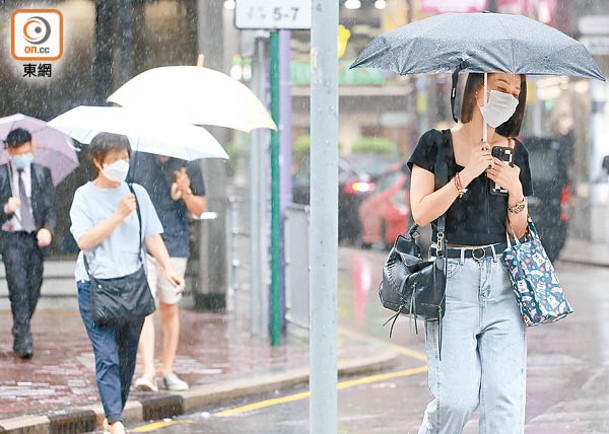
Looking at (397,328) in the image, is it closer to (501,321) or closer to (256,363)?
(256,363)

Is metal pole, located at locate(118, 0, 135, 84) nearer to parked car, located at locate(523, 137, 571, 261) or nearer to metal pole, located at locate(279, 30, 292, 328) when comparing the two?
metal pole, located at locate(279, 30, 292, 328)

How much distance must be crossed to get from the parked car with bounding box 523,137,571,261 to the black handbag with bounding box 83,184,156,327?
11.2m

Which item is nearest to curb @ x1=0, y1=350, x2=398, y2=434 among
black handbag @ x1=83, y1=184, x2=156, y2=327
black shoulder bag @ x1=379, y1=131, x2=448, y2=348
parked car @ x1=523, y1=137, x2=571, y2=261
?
black handbag @ x1=83, y1=184, x2=156, y2=327

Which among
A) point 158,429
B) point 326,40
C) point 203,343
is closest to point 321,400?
point 326,40

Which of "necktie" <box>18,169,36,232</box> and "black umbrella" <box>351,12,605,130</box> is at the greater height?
"black umbrella" <box>351,12,605,130</box>

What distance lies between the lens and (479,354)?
5312 mm

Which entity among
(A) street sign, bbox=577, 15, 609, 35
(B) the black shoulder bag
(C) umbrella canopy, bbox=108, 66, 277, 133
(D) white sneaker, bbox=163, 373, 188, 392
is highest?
(A) street sign, bbox=577, 15, 609, 35

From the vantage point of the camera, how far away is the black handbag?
271 inches

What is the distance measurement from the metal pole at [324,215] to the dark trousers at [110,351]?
2481 millimetres

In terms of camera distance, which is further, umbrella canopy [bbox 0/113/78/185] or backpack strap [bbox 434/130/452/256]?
umbrella canopy [bbox 0/113/78/185]

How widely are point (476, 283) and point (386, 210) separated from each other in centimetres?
1587

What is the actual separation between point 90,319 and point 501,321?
2525 mm

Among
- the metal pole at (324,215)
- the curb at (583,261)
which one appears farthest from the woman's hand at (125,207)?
the curb at (583,261)

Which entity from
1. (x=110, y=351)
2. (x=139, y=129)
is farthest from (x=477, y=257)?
(x=139, y=129)
